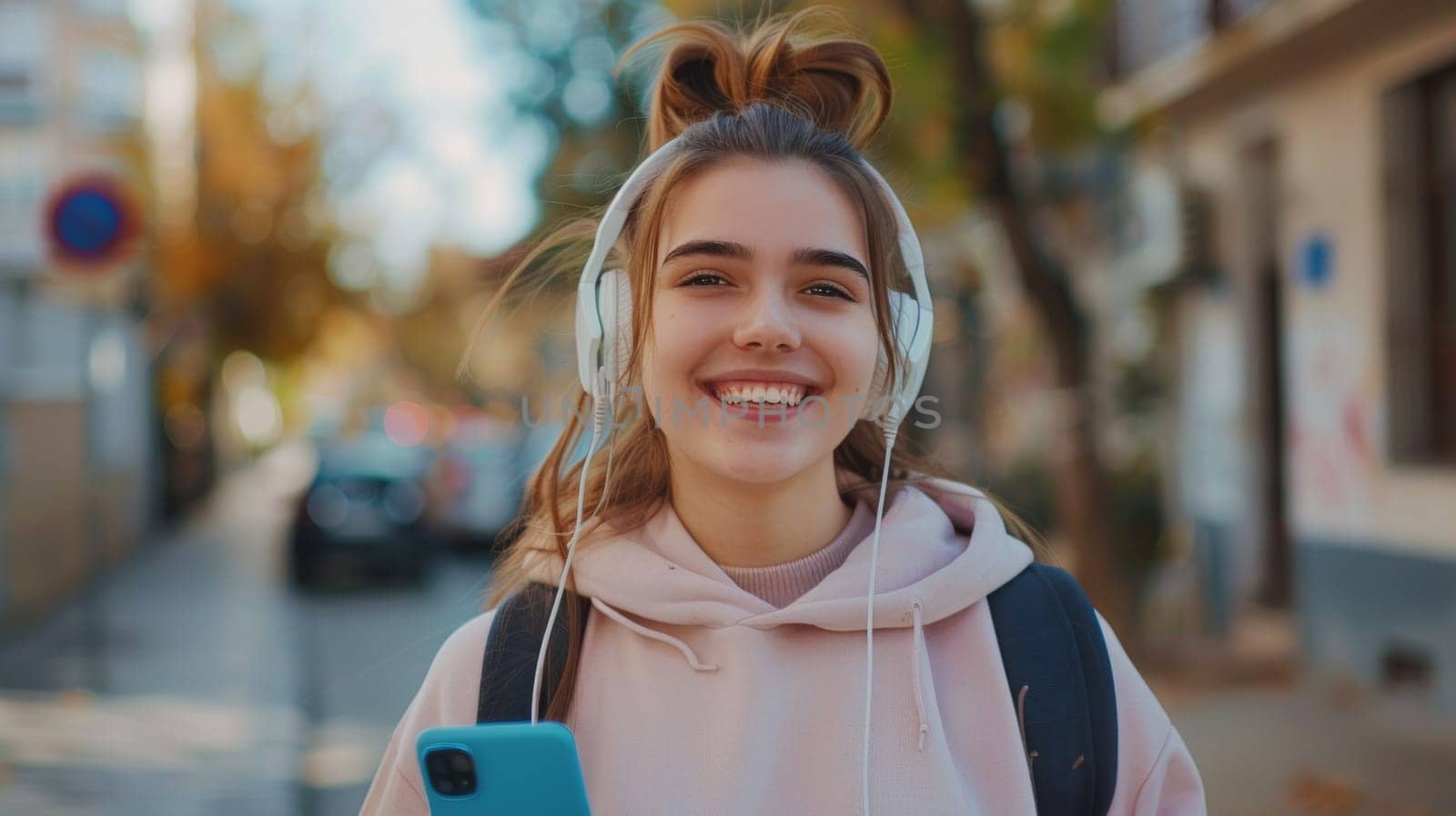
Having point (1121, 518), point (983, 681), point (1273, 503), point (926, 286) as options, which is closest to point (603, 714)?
point (983, 681)

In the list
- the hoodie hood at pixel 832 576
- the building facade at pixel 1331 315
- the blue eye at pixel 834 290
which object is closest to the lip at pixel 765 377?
the blue eye at pixel 834 290

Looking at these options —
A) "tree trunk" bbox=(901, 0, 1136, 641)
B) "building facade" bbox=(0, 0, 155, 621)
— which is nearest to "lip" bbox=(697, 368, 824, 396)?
"tree trunk" bbox=(901, 0, 1136, 641)

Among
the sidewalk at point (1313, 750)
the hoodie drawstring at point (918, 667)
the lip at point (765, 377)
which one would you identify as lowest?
the sidewalk at point (1313, 750)

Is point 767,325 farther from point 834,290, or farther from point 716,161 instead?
point 716,161

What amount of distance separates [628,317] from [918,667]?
2.24 feet

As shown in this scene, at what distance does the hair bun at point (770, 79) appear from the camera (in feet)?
7.25

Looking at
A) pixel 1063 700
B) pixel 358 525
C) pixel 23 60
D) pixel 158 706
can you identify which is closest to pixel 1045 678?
pixel 1063 700

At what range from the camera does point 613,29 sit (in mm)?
18141

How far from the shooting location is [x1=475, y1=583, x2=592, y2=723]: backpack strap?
6.38ft

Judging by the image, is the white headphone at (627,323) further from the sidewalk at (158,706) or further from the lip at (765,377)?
the sidewalk at (158,706)

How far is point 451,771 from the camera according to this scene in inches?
69.6

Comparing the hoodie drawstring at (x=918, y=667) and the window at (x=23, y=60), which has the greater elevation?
the window at (x=23, y=60)

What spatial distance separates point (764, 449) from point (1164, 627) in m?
10.8

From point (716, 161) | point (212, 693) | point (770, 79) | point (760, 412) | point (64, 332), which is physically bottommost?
point (212, 693)
